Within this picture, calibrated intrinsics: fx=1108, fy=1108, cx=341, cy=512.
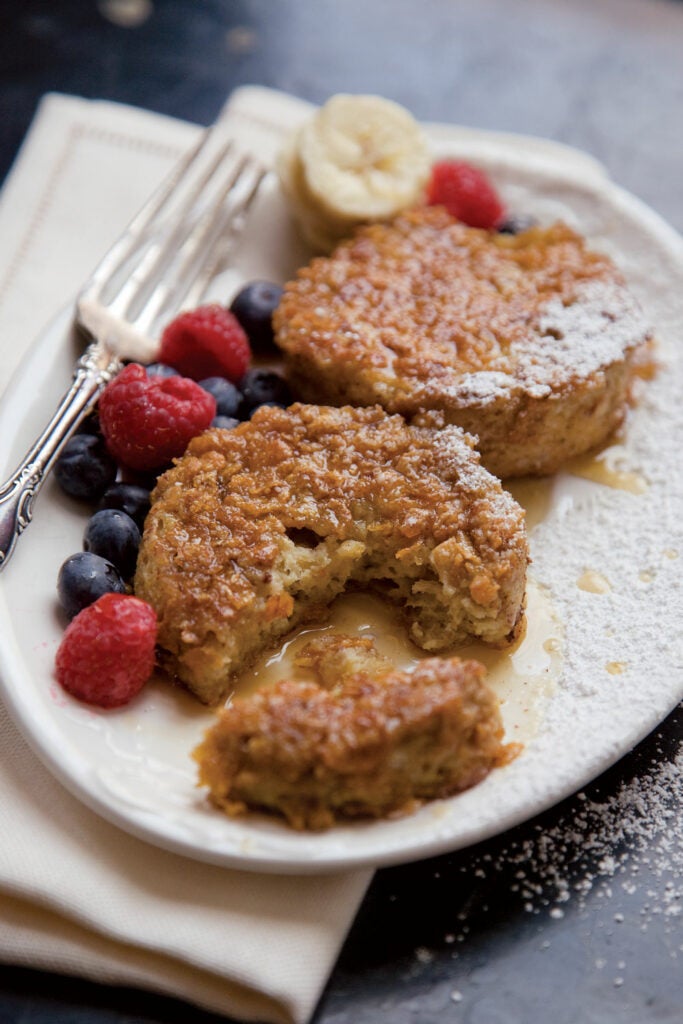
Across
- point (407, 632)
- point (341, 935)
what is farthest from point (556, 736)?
point (341, 935)

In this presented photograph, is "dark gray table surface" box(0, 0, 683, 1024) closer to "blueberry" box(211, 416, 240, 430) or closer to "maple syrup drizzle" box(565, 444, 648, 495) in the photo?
"maple syrup drizzle" box(565, 444, 648, 495)

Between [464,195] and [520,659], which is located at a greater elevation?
[464,195]

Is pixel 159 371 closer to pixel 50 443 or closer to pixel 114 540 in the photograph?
pixel 50 443

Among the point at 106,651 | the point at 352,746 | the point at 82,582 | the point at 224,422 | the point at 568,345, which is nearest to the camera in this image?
the point at 352,746

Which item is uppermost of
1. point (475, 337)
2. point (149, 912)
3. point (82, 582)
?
point (475, 337)

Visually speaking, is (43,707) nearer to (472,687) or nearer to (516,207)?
(472,687)

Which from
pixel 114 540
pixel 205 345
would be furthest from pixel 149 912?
pixel 205 345

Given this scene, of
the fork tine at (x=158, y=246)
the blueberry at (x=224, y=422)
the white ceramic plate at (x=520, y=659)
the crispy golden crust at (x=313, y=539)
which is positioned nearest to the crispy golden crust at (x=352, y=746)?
the white ceramic plate at (x=520, y=659)

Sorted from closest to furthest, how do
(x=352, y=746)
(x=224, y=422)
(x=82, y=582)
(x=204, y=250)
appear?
1. (x=352, y=746)
2. (x=82, y=582)
3. (x=224, y=422)
4. (x=204, y=250)
